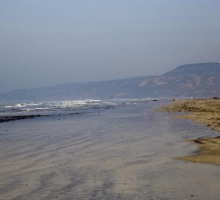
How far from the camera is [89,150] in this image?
13.2 meters

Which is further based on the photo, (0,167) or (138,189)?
(0,167)

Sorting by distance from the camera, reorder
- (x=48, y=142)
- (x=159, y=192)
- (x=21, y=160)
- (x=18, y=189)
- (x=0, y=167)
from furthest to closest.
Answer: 1. (x=48, y=142)
2. (x=21, y=160)
3. (x=0, y=167)
4. (x=18, y=189)
5. (x=159, y=192)

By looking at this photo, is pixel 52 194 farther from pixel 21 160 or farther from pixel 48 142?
pixel 48 142

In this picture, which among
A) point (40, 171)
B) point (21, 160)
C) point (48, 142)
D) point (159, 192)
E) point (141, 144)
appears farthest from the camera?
point (48, 142)

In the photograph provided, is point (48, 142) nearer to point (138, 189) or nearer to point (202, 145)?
point (202, 145)

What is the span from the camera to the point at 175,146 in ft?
45.1

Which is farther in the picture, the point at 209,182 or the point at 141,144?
the point at 141,144

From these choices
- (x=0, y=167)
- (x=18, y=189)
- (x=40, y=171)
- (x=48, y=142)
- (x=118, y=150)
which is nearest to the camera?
(x=18, y=189)

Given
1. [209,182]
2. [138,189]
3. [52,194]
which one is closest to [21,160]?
[52,194]

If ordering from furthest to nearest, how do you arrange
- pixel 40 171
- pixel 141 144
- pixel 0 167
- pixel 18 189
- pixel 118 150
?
pixel 141 144 < pixel 118 150 < pixel 0 167 < pixel 40 171 < pixel 18 189

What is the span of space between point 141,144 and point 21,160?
202 inches

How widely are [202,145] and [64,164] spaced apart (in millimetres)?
5727

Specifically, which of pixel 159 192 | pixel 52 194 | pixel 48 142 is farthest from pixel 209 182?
pixel 48 142

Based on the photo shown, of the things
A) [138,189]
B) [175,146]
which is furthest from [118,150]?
[138,189]
